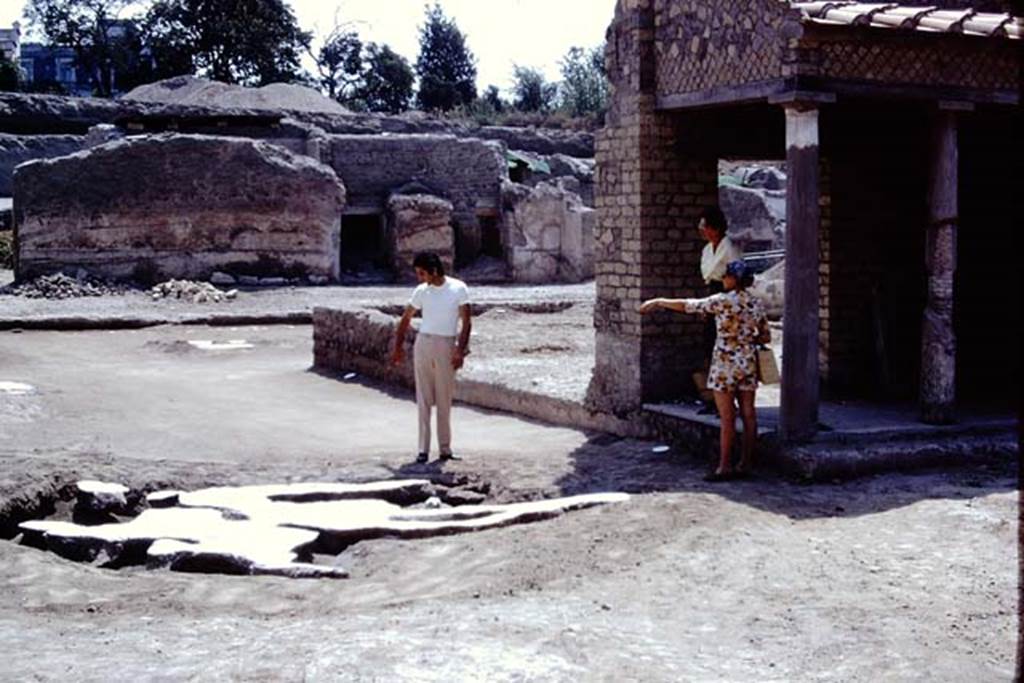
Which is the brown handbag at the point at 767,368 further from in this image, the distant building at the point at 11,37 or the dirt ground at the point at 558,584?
the distant building at the point at 11,37

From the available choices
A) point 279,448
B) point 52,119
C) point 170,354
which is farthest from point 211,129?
point 279,448

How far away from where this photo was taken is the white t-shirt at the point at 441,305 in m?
9.69

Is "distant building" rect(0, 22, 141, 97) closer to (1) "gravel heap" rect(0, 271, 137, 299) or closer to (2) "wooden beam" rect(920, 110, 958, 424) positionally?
(1) "gravel heap" rect(0, 271, 137, 299)

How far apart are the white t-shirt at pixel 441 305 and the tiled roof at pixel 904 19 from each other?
3.12m

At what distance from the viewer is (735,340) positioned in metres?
8.69

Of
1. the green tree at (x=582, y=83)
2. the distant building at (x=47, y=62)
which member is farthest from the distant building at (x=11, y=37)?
the green tree at (x=582, y=83)

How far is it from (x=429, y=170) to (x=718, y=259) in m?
20.0

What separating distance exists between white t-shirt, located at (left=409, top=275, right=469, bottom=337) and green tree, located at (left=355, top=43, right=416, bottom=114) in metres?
48.7

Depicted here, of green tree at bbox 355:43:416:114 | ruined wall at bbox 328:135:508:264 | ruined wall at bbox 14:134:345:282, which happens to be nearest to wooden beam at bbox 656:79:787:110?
ruined wall at bbox 14:134:345:282

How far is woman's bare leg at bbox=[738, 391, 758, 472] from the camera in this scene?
871 centimetres

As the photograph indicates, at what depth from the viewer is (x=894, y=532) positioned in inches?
287

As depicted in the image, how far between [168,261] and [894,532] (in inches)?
733

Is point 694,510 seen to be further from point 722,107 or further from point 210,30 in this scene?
point 210,30

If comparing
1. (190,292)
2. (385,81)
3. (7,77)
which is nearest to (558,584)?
(190,292)
